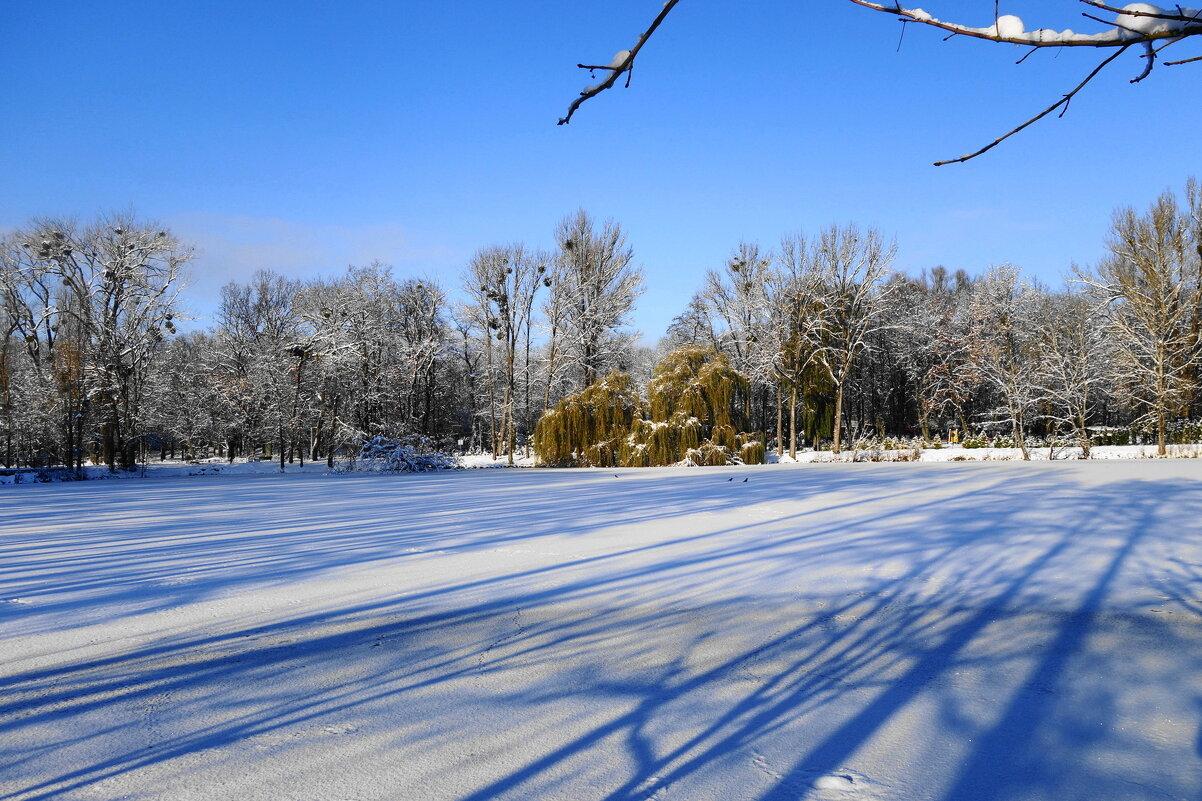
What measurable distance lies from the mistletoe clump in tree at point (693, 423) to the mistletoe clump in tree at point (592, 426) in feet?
1.89

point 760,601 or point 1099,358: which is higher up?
point 1099,358

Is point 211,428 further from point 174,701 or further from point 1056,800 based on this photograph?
point 1056,800

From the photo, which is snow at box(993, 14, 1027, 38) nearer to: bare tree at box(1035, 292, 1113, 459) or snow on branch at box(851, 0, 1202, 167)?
snow on branch at box(851, 0, 1202, 167)

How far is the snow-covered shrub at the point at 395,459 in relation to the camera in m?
20.9

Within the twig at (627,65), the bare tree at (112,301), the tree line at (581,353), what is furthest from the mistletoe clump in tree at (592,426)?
the twig at (627,65)

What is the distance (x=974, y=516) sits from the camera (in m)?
6.78

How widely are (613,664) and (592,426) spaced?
18329 millimetres

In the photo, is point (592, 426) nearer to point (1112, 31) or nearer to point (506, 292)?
point (506, 292)

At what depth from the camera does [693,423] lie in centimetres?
1991

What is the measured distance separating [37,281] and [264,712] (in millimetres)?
30295

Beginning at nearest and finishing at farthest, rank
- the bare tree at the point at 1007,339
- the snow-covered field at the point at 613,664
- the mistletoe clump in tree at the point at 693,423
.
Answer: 1. the snow-covered field at the point at 613,664
2. the mistletoe clump in tree at the point at 693,423
3. the bare tree at the point at 1007,339

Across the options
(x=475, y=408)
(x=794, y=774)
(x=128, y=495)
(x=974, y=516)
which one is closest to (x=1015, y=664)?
(x=794, y=774)

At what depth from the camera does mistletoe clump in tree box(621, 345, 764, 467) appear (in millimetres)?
19938

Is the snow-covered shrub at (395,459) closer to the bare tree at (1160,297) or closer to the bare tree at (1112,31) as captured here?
the bare tree at (1112,31)
